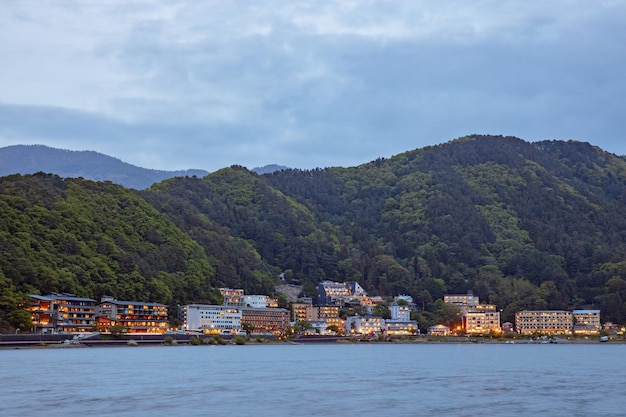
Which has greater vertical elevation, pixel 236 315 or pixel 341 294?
pixel 341 294

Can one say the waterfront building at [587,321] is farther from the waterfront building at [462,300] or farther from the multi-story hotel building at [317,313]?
the multi-story hotel building at [317,313]

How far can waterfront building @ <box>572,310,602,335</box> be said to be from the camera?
15975 cm

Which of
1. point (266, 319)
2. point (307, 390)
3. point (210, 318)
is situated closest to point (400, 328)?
point (266, 319)

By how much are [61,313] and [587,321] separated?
9513 centimetres

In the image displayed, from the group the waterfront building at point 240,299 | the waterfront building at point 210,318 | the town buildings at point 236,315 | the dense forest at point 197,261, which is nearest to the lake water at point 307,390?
the dense forest at point 197,261

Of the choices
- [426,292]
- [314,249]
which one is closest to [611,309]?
[426,292]

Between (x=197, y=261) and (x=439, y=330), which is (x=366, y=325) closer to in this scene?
(x=439, y=330)

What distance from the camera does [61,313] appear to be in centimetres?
11212

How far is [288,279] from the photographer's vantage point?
189 meters

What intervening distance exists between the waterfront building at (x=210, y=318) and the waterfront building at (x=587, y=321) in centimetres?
6184

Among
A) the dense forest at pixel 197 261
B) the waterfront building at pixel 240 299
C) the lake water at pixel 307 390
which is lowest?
the lake water at pixel 307 390

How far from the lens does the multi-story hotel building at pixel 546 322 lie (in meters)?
162

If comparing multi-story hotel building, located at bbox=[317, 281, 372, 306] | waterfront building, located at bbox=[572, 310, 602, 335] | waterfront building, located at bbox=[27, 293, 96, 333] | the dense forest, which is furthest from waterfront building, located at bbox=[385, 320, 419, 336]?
waterfront building, located at bbox=[27, 293, 96, 333]

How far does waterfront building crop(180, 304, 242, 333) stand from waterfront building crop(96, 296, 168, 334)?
6692mm
